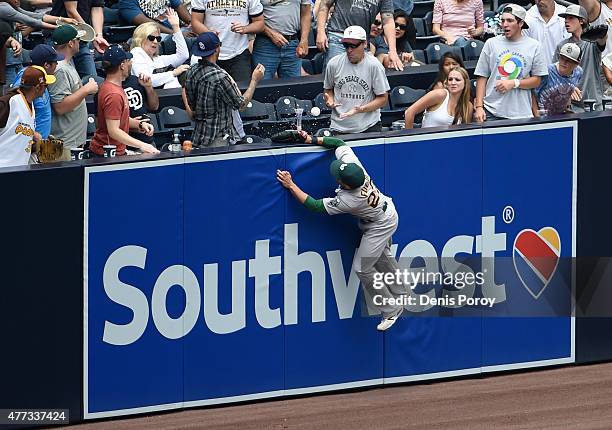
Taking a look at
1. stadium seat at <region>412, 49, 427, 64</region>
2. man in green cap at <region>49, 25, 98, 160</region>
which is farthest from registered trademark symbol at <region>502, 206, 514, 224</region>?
stadium seat at <region>412, 49, 427, 64</region>

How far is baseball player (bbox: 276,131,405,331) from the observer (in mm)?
11172

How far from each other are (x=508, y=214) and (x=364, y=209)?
1541 mm

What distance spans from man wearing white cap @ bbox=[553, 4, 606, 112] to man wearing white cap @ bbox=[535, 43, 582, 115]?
566 millimetres

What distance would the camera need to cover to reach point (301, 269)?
37.7 feet

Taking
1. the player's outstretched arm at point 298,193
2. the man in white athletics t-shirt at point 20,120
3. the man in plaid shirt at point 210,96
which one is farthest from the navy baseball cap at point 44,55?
the player's outstretched arm at point 298,193

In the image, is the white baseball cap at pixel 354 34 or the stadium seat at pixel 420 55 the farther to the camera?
the stadium seat at pixel 420 55

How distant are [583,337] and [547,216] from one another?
112 cm

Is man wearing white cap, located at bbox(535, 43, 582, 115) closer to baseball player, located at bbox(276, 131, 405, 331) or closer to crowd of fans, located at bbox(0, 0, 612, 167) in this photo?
crowd of fans, located at bbox(0, 0, 612, 167)

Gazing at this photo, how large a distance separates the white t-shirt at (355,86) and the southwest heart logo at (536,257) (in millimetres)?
1779

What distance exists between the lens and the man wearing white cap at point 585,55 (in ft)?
47.3

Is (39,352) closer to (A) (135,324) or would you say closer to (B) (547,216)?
(A) (135,324)

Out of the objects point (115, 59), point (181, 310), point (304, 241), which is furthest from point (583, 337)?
point (115, 59)

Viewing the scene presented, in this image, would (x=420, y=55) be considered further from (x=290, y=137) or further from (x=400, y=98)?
→ (x=290, y=137)

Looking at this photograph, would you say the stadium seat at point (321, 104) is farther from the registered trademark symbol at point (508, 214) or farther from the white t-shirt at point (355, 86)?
the registered trademark symbol at point (508, 214)
